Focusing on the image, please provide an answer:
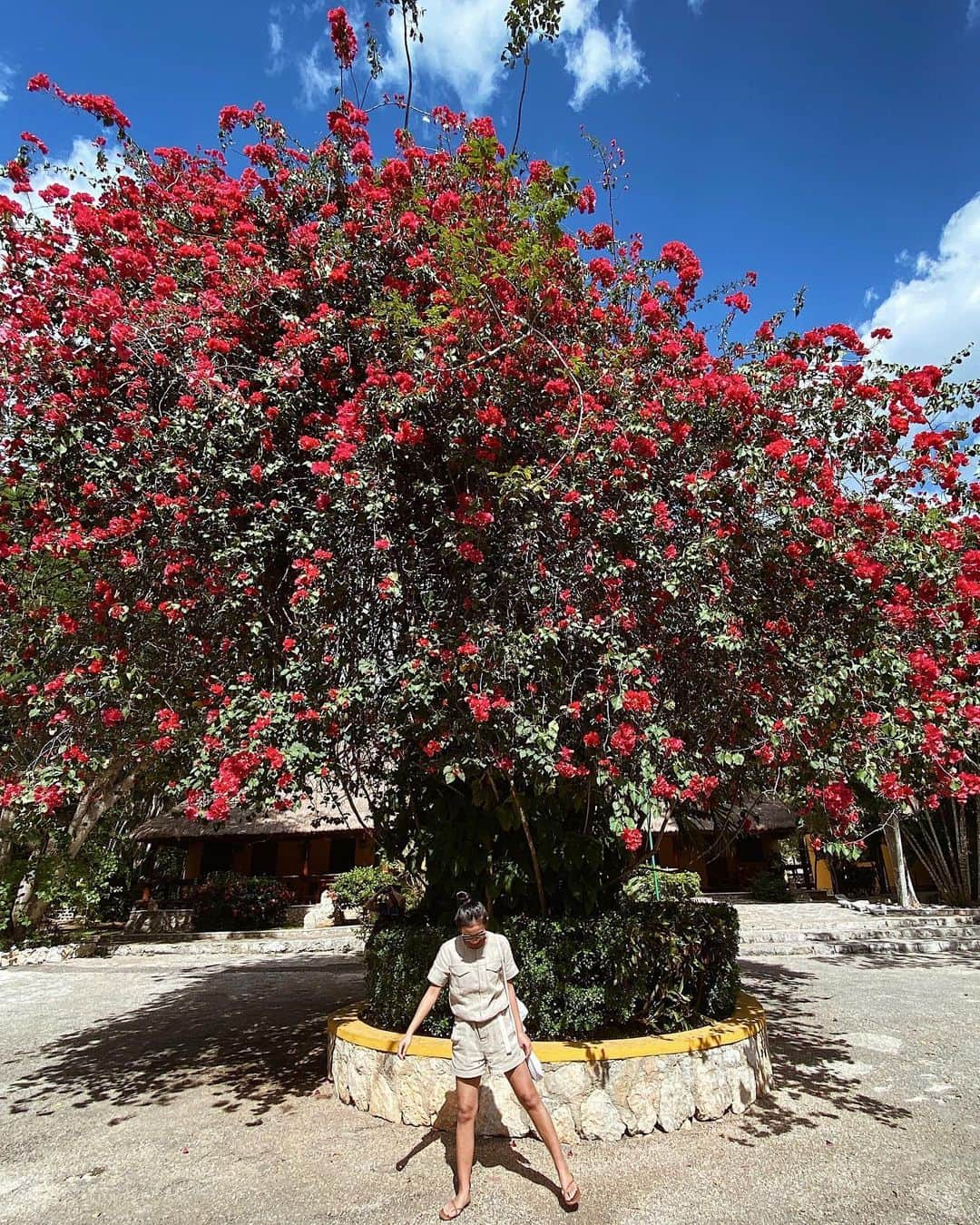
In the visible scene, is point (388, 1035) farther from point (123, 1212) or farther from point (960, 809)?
point (960, 809)

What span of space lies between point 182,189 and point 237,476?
3078mm

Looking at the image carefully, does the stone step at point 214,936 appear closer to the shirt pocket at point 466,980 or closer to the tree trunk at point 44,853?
the tree trunk at point 44,853

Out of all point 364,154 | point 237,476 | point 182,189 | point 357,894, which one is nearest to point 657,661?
point 237,476

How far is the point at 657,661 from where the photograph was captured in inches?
182

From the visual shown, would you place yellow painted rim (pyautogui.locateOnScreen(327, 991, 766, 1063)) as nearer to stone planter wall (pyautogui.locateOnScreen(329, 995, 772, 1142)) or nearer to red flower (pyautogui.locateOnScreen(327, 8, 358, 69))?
stone planter wall (pyautogui.locateOnScreen(329, 995, 772, 1142))

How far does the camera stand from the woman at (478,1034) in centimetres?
362

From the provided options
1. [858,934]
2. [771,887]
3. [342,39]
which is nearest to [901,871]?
[858,934]

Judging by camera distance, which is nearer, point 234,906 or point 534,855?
point 534,855

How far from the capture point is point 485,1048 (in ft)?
12.3

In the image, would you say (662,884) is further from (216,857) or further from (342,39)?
(216,857)

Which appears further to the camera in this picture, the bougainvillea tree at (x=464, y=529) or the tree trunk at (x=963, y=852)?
the tree trunk at (x=963, y=852)

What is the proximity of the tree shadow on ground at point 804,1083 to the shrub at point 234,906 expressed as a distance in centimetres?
1134

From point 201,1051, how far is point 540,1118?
15.2ft

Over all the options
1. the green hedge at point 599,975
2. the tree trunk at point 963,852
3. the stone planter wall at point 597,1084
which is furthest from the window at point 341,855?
the stone planter wall at point 597,1084
